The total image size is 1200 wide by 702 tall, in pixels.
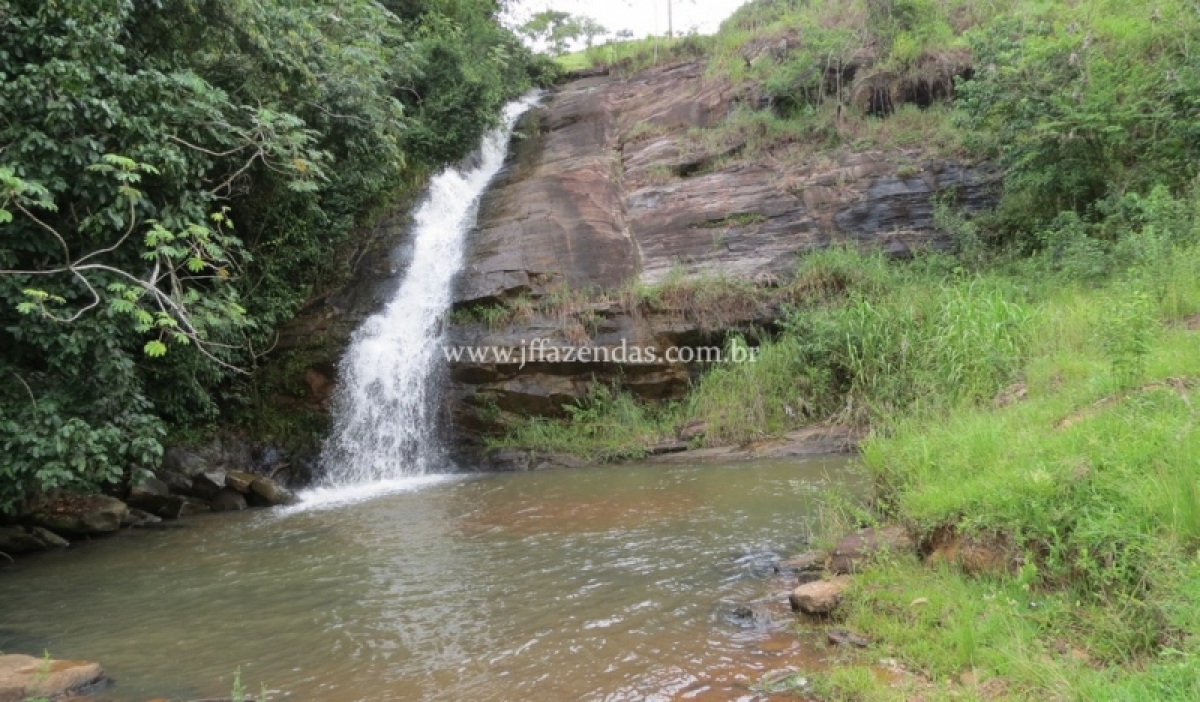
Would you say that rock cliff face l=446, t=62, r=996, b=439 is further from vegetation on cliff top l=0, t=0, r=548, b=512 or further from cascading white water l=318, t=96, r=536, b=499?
vegetation on cliff top l=0, t=0, r=548, b=512

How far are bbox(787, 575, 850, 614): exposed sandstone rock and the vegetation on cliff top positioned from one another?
→ 5833mm

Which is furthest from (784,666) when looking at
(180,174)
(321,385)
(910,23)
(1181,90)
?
(910,23)

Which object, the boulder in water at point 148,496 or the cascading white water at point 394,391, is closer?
the boulder in water at point 148,496

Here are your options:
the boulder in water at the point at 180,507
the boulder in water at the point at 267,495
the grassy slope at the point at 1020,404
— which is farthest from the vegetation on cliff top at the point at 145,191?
the grassy slope at the point at 1020,404

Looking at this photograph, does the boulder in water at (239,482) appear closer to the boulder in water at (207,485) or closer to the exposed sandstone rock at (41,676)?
the boulder in water at (207,485)

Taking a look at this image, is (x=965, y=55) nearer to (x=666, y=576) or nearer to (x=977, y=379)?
(x=977, y=379)

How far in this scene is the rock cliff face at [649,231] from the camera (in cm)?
1152

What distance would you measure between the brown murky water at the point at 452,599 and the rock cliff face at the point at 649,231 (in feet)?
10.6

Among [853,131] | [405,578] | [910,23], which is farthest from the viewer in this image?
[910,23]

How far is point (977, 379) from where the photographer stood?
8344mm

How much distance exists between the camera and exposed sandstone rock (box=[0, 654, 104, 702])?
3.79 meters

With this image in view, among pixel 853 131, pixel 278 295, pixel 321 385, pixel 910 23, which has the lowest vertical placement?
pixel 321 385

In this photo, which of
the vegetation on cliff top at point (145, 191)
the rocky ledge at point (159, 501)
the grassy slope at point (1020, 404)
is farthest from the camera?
the rocky ledge at point (159, 501)

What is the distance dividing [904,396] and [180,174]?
9.36 meters
